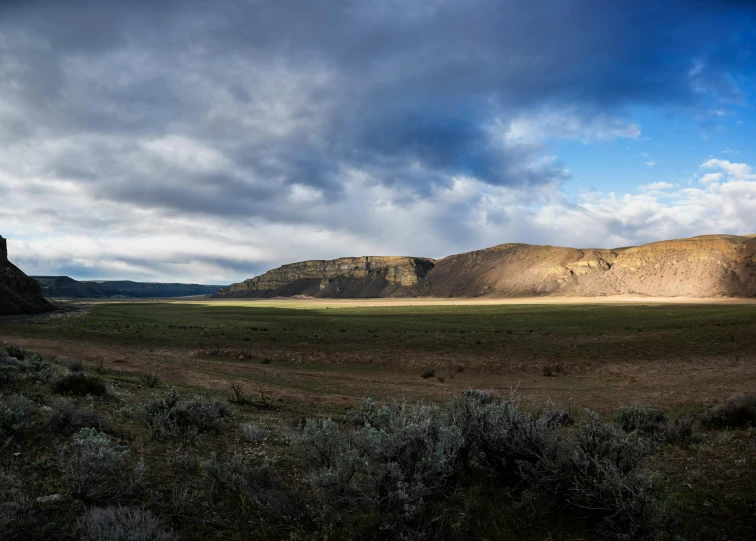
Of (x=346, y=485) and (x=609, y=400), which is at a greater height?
(x=346, y=485)

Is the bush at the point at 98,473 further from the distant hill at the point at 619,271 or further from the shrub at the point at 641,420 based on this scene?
the distant hill at the point at 619,271

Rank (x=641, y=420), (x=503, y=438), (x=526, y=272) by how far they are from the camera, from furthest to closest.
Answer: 1. (x=526, y=272)
2. (x=641, y=420)
3. (x=503, y=438)

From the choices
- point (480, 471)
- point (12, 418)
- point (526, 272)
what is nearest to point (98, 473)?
point (12, 418)

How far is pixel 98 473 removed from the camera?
16.5 ft

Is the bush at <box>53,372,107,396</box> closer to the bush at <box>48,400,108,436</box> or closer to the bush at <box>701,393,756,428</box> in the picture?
the bush at <box>48,400,108,436</box>

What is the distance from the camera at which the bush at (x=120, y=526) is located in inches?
152

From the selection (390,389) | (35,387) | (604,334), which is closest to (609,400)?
(390,389)

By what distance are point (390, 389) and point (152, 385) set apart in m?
8.81

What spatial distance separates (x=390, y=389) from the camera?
57.5 feet

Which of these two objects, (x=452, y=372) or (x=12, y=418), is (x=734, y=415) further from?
(x=12, y=418)

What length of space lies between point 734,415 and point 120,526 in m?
11.7

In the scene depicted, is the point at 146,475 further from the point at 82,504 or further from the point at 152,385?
the point at 152,385

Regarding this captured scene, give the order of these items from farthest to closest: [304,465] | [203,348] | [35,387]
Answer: [203,348]
[35,387]
[304,465]

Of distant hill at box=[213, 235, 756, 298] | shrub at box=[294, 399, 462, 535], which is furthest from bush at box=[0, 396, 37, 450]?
distant hill at box=[213, 235, 756, 298]
